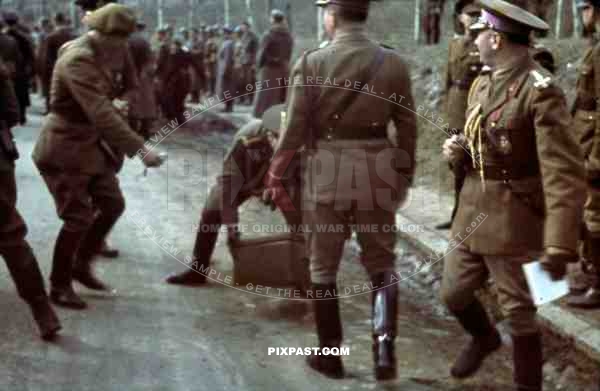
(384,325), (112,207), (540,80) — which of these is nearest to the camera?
(540,80)

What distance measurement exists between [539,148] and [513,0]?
15.6 feet

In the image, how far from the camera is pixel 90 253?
19.9 ft

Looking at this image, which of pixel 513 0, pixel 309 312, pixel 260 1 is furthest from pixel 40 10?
pixel 309 312

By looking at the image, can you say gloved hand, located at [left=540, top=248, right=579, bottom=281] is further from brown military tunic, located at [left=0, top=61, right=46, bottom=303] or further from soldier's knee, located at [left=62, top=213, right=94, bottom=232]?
soldier's knee, located at [left=62, top=213, right=94, bottom=232]

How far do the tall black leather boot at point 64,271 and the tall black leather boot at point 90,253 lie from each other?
1.14 feet

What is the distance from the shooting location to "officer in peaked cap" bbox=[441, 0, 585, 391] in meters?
3.76

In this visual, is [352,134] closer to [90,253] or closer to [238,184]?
[238,184]

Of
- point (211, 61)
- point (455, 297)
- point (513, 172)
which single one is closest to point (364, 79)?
point (513, 172)

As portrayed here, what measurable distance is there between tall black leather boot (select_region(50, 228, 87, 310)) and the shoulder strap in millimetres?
1987

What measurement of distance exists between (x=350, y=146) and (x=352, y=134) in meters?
0.06

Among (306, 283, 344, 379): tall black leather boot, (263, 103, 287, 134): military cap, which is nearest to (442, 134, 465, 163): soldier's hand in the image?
(306, 283, 344, 379): tall black leather boot

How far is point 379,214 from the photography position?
15.2 feet

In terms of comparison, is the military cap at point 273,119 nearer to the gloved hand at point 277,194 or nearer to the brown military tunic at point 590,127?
the gloved hand at point 277,194

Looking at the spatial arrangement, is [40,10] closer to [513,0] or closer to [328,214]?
[513,0]
